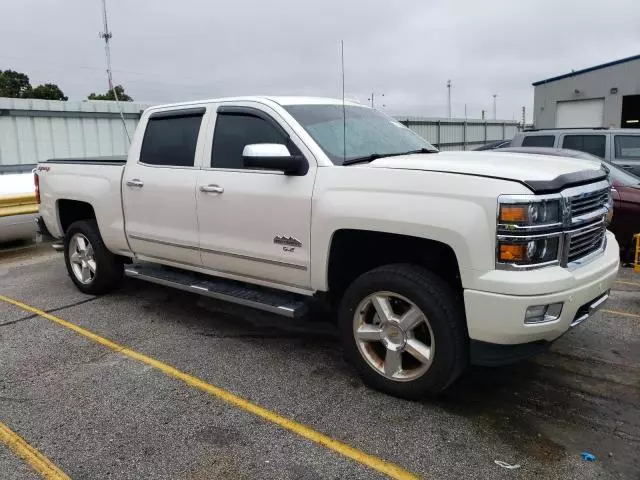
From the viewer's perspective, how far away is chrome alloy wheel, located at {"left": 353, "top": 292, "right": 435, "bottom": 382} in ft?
11.3

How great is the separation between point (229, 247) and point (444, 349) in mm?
1881

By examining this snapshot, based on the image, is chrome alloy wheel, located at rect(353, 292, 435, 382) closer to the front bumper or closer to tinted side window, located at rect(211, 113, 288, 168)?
the front bumper

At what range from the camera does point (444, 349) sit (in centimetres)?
328

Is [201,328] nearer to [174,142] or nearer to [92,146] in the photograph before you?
[174,142]

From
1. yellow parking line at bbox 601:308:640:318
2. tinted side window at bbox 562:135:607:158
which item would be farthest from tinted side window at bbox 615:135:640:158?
yellow parking line at bbox 601:308:640:318

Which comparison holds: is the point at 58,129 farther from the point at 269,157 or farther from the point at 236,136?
the point at 269,157

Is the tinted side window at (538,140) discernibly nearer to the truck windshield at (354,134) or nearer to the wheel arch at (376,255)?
the truck windshield at (354,134)

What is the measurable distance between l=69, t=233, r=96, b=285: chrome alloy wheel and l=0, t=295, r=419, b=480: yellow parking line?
1.04 m

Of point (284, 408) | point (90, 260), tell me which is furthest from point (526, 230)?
point (90, 260)

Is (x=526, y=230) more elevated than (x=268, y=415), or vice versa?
(x=526, y=230)

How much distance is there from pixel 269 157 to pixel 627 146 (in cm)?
827

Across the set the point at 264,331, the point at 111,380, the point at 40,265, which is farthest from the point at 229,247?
the point at 40,265

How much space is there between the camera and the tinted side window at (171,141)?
476 centimetres

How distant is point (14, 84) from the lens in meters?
48.7
